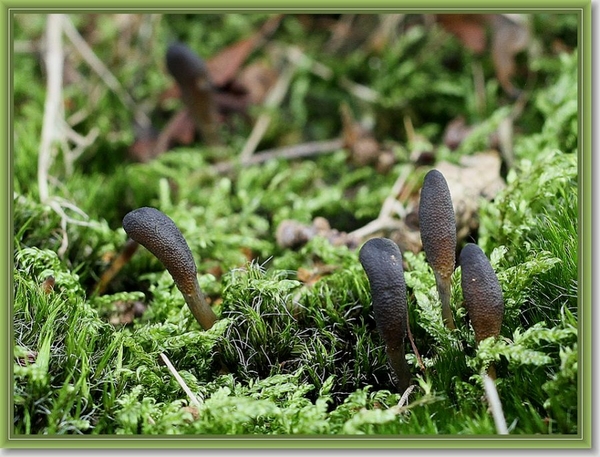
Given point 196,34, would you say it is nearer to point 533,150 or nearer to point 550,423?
point 533,150

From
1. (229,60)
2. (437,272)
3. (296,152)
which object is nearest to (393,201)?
(296,152)

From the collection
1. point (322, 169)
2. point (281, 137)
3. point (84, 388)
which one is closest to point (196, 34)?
point (281, 137)

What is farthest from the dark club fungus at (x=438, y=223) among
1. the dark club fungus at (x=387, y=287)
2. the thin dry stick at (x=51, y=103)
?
the thin dry stick at (x=51, y=103)

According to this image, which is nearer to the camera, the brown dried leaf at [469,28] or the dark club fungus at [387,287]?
the dark club fungus at [387,287]

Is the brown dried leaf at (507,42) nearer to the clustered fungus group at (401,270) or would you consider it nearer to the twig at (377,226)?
the twig at (377,226)

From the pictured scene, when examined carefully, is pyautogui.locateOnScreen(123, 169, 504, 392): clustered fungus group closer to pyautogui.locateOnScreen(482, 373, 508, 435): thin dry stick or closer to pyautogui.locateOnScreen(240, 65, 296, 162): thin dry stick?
pyautogui.locateOnScreen(482, 373, 508, 435): thin dry stick

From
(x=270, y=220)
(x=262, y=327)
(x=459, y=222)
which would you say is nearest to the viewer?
(x=262, y=327)

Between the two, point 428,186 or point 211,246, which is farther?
point 211,246
